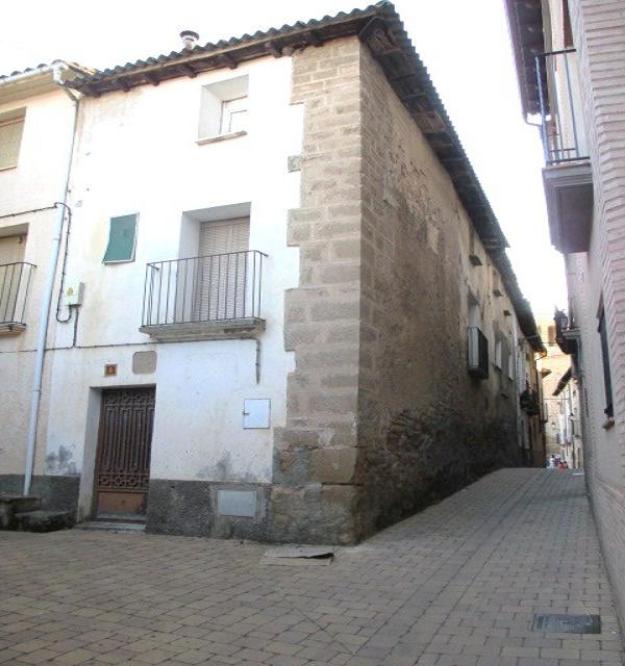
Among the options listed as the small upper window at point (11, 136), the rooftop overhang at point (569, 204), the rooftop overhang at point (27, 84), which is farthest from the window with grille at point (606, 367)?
the small upper window at point (11, 136)

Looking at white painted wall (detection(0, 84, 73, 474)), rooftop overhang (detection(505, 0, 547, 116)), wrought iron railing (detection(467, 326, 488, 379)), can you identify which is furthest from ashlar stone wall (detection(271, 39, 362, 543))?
wrought iron railing (detection(467, 326, 488, 379))

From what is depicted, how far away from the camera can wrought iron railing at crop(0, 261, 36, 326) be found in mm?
8945

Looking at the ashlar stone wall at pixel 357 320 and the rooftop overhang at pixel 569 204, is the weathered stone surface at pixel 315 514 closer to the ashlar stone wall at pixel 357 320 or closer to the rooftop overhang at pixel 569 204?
the ashlar stone wall at pixel 357 320

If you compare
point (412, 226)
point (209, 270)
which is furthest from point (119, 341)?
point (412, 226)

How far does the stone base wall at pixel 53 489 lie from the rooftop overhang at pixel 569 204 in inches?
255

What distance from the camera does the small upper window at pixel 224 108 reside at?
8.49 metres

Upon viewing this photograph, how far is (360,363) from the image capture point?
6.89m

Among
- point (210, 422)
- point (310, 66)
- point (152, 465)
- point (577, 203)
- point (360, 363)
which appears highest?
point (310, 66)

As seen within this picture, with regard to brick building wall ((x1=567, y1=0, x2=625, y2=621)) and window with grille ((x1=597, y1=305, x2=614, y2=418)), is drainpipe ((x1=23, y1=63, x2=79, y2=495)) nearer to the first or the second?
window with grille ((x1=597, y1=305, x2=614, y2=418))

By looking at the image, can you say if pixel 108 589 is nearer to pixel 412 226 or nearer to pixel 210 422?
pixel 210 422

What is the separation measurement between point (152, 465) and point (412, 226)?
493cm

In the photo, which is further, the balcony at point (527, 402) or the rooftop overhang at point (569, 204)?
the balcony at point (527, 402)

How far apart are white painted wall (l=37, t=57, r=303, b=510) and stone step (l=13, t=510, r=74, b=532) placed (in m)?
0.34

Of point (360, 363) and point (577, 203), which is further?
point (360, 363)
